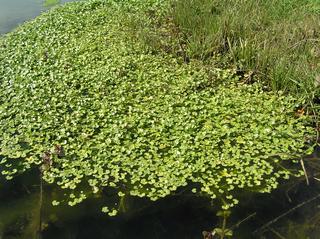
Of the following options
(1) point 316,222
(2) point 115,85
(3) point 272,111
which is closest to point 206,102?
(3) point 272,111

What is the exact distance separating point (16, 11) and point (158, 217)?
8.07 meters

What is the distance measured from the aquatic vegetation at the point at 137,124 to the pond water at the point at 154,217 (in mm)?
134

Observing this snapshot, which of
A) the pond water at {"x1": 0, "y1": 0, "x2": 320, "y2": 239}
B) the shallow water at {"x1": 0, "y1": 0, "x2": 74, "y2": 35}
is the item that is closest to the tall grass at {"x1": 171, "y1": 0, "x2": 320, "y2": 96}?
the pond water at {"x1": 0, "y1": 0, "x2": 320, "y2": 239}

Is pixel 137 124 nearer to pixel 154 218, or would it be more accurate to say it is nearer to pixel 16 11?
pixel 154 218

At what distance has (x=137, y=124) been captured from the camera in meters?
5.20

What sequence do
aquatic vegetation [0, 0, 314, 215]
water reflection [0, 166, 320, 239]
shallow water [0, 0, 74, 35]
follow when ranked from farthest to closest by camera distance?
shallow water [0, 0, 74, 35] < aquatic vegetation [0, 0, 314, 215] < water reflection [0, 166, 320, 239]

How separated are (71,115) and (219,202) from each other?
232 centimetres

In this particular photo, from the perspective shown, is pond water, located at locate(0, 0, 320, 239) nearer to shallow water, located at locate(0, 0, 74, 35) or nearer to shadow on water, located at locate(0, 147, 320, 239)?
shadow on water, located at locate(0, 147, 320, 239)

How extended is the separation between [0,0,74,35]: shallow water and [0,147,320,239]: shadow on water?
19.4ft

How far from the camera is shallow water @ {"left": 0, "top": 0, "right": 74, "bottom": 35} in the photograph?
9375 mm

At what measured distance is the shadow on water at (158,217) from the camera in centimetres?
380

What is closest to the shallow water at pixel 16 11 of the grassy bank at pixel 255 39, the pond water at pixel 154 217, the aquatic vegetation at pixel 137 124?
the aquatic vegetation at pixel 137 124

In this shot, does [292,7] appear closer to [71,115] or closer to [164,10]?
[164,10]

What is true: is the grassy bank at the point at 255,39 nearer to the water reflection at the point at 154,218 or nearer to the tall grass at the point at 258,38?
the tall grass at the point at 258,38
